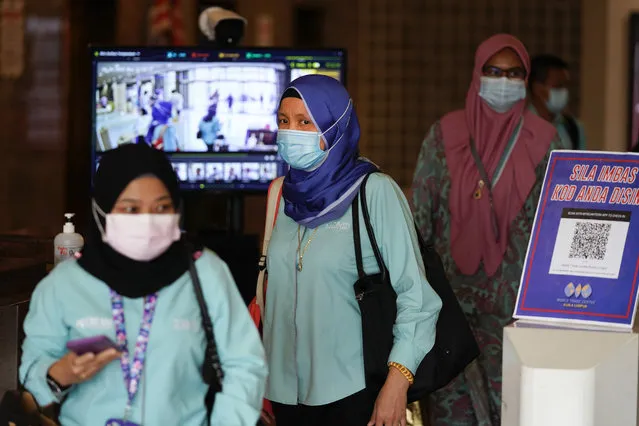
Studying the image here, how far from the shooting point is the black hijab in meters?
2.52

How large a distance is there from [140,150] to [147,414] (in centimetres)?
59

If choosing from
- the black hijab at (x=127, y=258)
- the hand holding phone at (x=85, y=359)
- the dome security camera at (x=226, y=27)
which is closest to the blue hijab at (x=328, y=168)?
the black hijab at (x=127, y=258)

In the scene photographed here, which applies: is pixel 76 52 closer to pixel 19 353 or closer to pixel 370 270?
pixel 19 353

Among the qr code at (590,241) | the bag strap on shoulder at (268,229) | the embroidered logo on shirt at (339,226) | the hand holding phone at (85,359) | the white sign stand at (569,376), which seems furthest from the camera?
the bag strap on shoulder at (268,229)

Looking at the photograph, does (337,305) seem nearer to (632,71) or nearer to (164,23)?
(164,23)

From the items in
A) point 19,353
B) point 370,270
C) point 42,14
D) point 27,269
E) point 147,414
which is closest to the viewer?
point 147,414

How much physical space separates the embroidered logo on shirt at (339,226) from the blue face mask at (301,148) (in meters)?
0.20

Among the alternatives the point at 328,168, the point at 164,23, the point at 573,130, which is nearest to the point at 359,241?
the point at 328,168

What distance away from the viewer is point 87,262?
2.57 metres

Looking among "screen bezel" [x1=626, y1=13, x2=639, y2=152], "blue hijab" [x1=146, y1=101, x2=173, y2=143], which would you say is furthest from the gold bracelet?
"screen bezel" [x1=626, y1=13, x2=639, y2=152]

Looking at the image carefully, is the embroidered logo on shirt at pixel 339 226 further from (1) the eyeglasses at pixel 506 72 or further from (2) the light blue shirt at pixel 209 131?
(2) the light blue shirt at pixel 209 131

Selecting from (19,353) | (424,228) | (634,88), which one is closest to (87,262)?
(19,353)

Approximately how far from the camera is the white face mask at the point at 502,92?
476cm

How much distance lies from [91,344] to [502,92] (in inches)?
108
